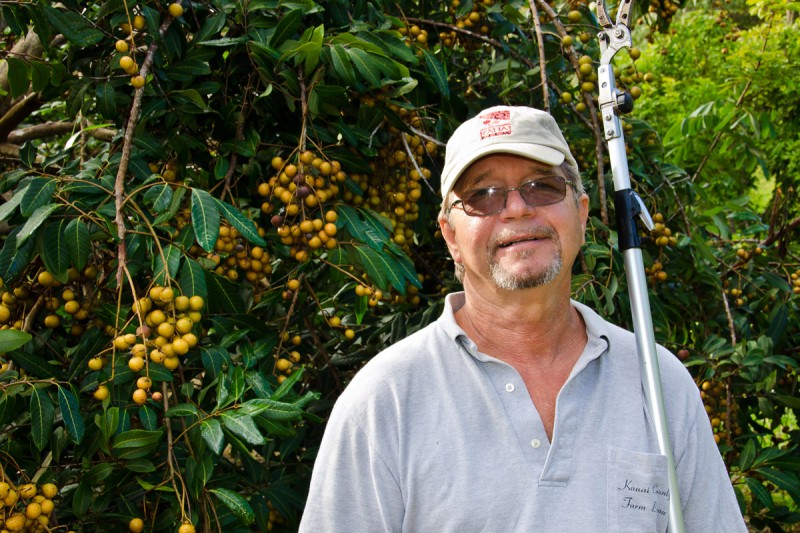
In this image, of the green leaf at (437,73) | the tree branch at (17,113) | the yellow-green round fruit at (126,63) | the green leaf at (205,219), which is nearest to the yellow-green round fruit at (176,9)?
the yellow-green round fruit at (126,63)

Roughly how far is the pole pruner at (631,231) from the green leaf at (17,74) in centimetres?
163

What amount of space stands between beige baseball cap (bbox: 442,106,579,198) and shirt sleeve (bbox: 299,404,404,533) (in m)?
0.60

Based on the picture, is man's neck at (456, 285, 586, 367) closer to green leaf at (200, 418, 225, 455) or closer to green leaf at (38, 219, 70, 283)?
green leaf at (200, 418, 225, 455)

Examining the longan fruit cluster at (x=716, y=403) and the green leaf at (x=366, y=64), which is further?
the longan fruit cluster at (x=716, y=403)

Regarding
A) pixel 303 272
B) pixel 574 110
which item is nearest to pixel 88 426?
pixel 303 272

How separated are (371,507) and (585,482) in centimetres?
39

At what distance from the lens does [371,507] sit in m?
1.54

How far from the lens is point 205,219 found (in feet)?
6.91

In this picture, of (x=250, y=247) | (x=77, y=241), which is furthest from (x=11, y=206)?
(x=250, y=247)

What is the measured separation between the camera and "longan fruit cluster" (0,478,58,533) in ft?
5.91

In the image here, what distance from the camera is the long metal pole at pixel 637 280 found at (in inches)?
62.0

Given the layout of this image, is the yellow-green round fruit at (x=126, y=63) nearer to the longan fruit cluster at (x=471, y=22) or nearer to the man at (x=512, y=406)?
the man at (x=512, y=406)

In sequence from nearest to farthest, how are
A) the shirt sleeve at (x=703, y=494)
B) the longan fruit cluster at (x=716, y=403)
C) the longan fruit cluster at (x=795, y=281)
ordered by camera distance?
1. the shirt sleeve at (x=703, y=494)
2. the longan fruit cluster at (x=716, y=403)
3. the longan fruit cluster at (x=795, y=281)

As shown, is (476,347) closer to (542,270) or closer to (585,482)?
(542,270)
